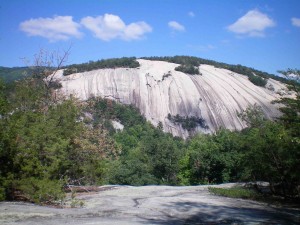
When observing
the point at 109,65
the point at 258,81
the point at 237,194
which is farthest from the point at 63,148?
the point at 258,81

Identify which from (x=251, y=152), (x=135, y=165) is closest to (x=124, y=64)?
(x=135, y=165)

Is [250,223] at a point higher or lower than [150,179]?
higher

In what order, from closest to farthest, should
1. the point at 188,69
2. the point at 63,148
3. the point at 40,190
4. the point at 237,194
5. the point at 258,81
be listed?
the point at 40,190 → the point at 63,148 → the point at 237,194 → the point at 188,69 → the point at 258,81

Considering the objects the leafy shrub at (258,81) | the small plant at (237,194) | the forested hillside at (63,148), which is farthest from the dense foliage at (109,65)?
the small plant at (237,194)

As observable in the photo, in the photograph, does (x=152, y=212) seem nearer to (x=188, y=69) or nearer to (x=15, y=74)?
(x=188, y=69)

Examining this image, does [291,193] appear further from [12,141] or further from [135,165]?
[135,165]

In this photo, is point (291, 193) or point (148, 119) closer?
point (291, 193)

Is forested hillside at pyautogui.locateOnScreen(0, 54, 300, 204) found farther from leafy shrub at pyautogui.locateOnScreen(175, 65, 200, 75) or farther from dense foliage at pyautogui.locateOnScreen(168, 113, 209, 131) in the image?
leafy shrub at pyautogui.locateOnScreen(175, 65, 200, 75)
